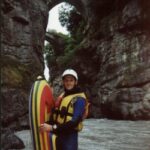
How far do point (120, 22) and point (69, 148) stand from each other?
22.6 m

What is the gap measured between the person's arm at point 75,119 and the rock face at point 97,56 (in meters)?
11.1

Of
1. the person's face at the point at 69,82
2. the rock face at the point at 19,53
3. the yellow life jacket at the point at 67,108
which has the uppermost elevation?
the rock face at the point at 19,53

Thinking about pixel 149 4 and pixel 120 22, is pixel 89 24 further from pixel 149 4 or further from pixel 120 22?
pixel 149 4

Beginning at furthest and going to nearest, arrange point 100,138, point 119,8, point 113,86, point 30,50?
point 119,8 < point 113,86 < point 30,50 < point 100,138

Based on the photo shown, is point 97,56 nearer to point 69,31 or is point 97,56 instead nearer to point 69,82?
point 69,31

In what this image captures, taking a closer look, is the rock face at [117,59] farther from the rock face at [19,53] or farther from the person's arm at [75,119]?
the person's arm at [75,119]

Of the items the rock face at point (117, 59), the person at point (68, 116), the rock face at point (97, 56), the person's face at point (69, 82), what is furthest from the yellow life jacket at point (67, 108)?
the rock face at point (117, 59)

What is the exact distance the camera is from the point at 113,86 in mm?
26031

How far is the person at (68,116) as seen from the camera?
186 inches

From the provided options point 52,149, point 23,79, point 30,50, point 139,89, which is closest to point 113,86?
point 139,89

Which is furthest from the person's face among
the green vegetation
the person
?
the green vegetation

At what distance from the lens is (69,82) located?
4832mm

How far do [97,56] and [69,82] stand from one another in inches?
970

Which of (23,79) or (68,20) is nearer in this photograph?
(23,79)
